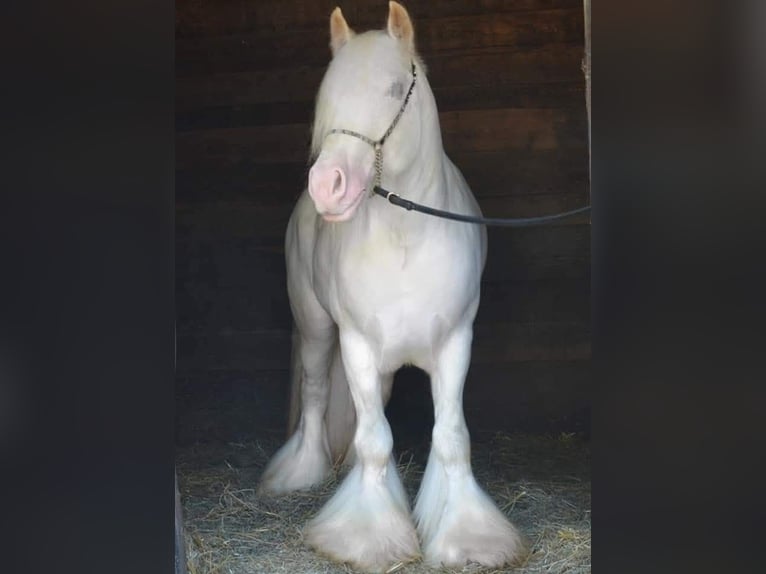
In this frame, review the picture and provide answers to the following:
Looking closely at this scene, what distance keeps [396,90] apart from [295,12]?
8.48 feet

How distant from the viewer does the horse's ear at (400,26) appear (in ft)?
10.8

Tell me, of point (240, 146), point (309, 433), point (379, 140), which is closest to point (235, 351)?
point (240, 146)

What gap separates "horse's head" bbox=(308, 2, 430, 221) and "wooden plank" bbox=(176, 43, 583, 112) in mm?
2081

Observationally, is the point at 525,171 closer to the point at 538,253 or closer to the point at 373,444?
the point at 538,253

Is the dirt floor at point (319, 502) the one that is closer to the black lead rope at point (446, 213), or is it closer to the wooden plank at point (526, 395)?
the wooden plank at point (526, 395)

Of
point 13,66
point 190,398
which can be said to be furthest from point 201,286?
point 13,66

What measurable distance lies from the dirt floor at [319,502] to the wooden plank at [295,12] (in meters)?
2.41

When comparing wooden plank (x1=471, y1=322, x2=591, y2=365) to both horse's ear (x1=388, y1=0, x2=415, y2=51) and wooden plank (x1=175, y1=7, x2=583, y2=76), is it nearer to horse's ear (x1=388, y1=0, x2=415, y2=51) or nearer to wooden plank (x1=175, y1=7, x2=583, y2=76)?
wooden plank (x1=175, y1=7, x2=583, y2=76)

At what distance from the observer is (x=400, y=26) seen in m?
3.33

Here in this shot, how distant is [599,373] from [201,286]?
399 cm

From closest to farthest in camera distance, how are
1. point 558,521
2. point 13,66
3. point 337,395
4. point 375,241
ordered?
point 13,66, point 375,241, point 558,521, point 337,395

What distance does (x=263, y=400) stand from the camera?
5.72 meters

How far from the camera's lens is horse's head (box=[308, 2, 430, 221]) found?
2926 millimetres

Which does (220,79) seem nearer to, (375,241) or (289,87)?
(289,87)
